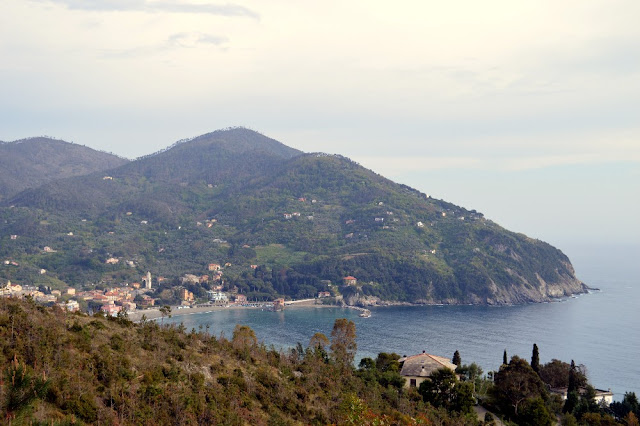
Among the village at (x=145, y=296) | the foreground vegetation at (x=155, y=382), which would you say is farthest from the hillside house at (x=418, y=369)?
the village at (x=145, y=296)

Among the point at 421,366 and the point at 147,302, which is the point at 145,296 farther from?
the point at 421,366

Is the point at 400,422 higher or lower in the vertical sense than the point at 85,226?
lower

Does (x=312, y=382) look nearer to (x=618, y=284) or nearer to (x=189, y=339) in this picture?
(x=189, y=339)

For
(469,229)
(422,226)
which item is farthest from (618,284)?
(422,226)

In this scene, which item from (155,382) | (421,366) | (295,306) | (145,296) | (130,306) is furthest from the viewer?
(145,296)

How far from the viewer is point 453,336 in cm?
7019

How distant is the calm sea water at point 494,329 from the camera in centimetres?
5922

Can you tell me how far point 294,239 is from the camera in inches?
5276

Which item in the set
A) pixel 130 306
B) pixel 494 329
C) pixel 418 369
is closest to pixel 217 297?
pixel 130 306

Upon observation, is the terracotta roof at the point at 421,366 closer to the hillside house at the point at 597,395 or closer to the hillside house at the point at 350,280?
the hillside house at the point at 597,395

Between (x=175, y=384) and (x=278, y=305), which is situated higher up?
(x=175, y=384)

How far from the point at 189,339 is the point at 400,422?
25.5 feet

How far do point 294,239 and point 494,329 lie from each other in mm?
65315

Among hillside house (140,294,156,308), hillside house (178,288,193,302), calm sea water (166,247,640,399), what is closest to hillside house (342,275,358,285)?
calm sea water (166,247,640,399)
